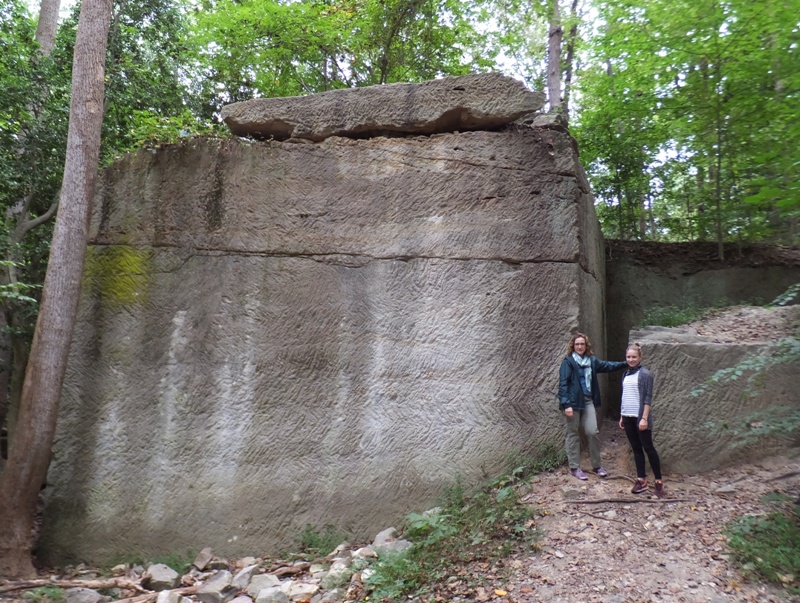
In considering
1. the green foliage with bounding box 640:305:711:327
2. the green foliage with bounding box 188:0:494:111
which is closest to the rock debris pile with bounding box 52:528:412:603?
the green foliage with bounding box 640:305:711:327

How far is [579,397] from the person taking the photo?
478 cm

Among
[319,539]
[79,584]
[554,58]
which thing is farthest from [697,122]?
[79,584]

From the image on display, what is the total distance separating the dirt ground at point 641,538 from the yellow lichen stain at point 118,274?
415cm

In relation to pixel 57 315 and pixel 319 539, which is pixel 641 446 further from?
pixel 57 315

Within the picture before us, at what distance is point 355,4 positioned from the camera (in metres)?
10.4

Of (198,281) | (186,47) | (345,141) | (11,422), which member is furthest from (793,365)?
(186,47)

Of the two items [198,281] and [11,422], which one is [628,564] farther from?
[11,422]

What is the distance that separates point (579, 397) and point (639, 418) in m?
0.48

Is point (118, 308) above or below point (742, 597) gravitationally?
above

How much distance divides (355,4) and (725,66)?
6516 mm

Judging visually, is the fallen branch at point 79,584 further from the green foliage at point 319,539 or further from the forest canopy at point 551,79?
the forest canopy at point 551,79

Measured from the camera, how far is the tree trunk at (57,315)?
5133 millimetres

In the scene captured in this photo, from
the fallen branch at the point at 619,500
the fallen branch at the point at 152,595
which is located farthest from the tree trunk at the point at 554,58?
the fallen branch at the point at 152,595

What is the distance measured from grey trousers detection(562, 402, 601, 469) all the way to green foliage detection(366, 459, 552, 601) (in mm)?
301
